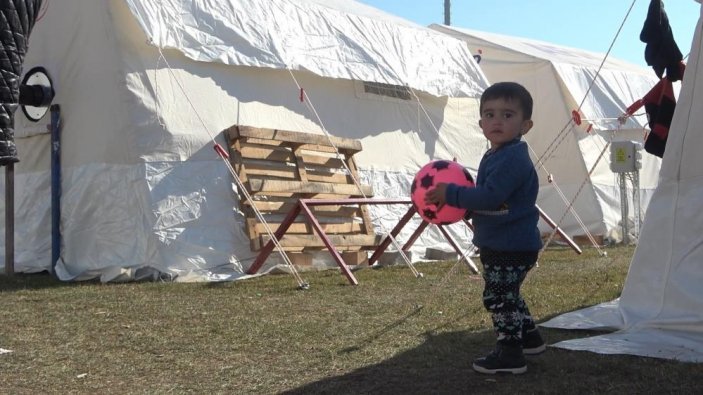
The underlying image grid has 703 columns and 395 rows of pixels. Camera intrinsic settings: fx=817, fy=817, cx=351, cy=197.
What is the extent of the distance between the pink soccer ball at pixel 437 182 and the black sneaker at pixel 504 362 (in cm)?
60

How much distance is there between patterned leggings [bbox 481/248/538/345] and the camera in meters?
3.24

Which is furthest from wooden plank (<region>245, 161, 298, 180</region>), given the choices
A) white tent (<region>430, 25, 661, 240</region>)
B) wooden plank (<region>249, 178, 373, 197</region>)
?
white tent (<region>430, 25, 661, 240</region>)

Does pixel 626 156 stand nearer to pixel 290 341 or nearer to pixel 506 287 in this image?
pixel 290 341

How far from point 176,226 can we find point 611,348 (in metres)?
4.78

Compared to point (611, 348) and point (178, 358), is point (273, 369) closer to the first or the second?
point (178, 358)

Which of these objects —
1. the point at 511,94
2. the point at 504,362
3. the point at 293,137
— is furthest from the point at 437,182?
the point at 293,137

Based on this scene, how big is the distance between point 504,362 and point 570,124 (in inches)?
389

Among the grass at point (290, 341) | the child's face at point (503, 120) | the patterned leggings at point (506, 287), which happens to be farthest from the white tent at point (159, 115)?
the child's face at point (503, 120)

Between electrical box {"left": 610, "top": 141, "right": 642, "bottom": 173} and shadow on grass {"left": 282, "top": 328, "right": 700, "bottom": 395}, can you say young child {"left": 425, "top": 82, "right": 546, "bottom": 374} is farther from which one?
electrical box {"left": 610, "top": 141, "right": 642, "bottom": 173}

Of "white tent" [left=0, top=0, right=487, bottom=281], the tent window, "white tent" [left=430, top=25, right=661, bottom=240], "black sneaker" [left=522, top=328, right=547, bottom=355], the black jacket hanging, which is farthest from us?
"white tent" [left=430, top=25, right=661, bottom=240]

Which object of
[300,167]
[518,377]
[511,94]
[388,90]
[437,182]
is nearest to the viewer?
[518,377]

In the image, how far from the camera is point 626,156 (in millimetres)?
12172

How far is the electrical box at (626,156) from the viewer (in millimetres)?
12094

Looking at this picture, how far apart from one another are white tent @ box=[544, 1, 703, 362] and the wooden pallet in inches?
168
